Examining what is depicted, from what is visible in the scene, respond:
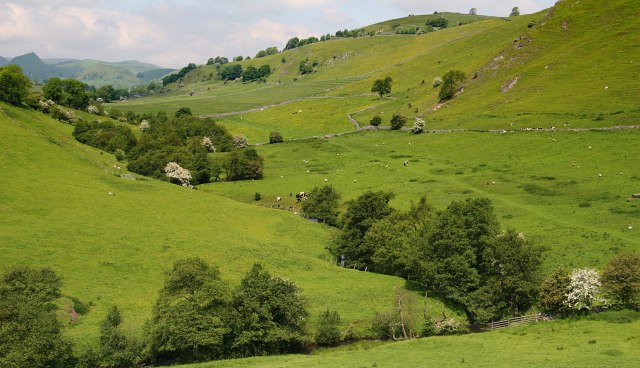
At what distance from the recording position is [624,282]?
133ft

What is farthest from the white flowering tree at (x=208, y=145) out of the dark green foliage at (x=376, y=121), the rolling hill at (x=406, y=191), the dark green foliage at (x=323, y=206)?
the dark green foliage at (x=323, y=206)

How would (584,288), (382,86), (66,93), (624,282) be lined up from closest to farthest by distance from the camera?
(584,288) → (624,282) → (66,93) → (382,86)

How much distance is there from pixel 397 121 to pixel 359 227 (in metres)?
73.7

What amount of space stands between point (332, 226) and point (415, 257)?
30.3 m

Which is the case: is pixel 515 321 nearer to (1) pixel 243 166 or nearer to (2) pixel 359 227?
(2) pixel 359 227

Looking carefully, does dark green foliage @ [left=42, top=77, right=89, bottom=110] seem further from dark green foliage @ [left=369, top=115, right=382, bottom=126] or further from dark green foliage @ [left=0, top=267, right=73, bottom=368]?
dark green foliage @ [left=0, top=267, right=73, bottom=368]

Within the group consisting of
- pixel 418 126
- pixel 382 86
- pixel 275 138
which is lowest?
pixel 275 138

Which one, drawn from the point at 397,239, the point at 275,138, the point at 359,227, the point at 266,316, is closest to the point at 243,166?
the point at 275,138

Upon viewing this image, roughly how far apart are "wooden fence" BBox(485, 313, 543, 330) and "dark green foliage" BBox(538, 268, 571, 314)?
1073 mm

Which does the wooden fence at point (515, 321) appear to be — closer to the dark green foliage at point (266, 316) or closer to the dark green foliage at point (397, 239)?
the dark green foliage at point (397, 239)

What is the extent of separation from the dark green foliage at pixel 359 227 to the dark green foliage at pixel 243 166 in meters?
46.6

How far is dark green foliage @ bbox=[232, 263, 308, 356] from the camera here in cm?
4241

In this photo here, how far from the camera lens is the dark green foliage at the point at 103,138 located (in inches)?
4788

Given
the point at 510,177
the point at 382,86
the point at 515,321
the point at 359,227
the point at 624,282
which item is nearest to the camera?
the point at 624,282
